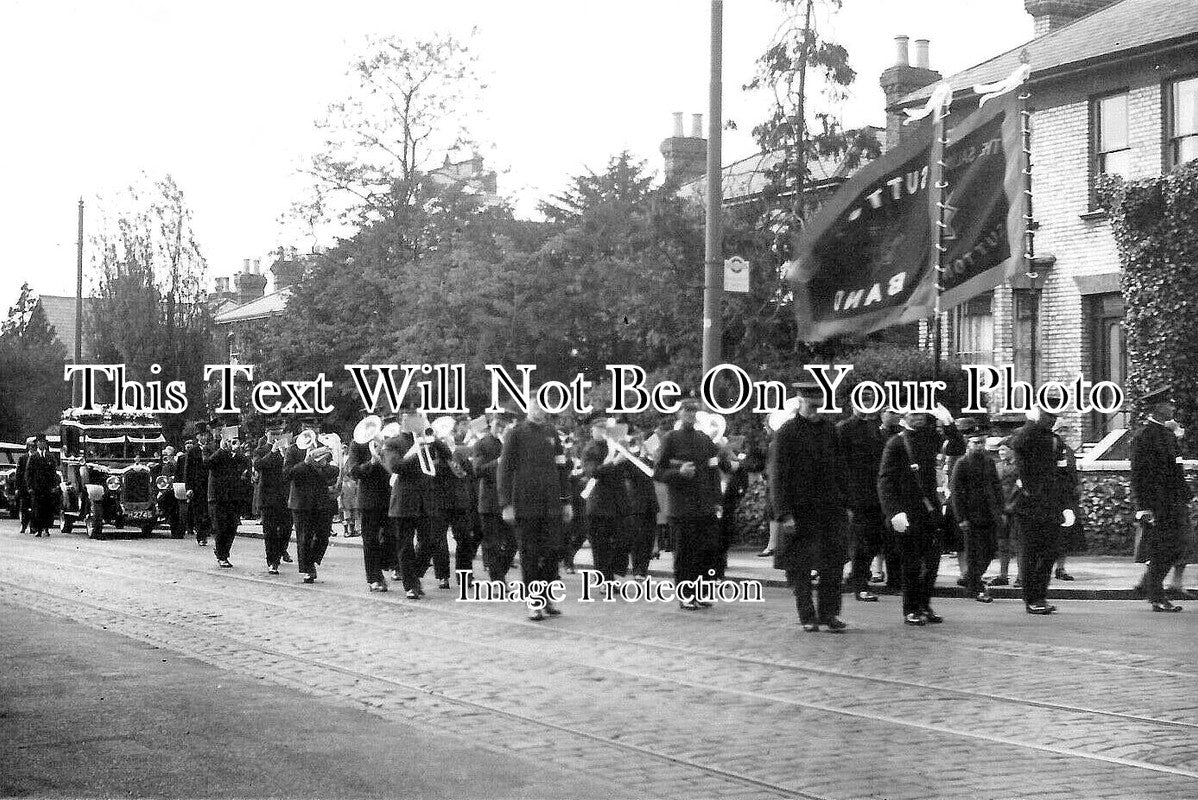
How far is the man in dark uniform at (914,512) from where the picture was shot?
1306 cm

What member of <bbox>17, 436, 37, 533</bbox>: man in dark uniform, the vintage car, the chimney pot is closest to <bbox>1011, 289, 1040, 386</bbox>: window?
the chimney pot

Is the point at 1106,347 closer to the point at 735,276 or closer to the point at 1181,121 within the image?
the point at 1181,121

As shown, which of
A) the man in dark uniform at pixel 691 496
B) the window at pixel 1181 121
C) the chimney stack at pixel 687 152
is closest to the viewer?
the man in dark uniform at pixel 691 496

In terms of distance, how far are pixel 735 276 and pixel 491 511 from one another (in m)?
5.36

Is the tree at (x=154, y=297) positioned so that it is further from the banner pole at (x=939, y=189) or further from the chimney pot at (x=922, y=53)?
the banner pole at (x=939, y=189)

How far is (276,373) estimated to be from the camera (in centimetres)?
4631

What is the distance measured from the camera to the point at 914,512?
520 inches

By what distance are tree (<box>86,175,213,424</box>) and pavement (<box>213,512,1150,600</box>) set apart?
31939 millimetres

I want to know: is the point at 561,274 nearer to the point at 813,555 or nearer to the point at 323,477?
the point at 323,477

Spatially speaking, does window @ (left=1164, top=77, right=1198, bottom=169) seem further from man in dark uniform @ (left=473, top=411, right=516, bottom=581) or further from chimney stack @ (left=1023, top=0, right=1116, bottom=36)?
man in dark uniform @ (left=473, top=411, right=516, bottom=581)

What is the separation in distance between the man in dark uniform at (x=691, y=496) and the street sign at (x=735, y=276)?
5084 millimetres

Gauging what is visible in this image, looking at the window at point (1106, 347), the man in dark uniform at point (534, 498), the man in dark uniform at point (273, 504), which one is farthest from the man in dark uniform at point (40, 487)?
the man in dark uniform at point (534, 498)

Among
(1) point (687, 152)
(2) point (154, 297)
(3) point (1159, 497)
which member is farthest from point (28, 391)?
(3) point (1159, 497)

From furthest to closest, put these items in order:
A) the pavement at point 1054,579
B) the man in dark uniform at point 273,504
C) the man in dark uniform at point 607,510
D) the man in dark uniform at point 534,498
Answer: the man in dark uniform at point 273,504 → the man in dark uniform at point 607,510 → the pavement at point 1054,579 → the man in dark uniform at point 534,498
